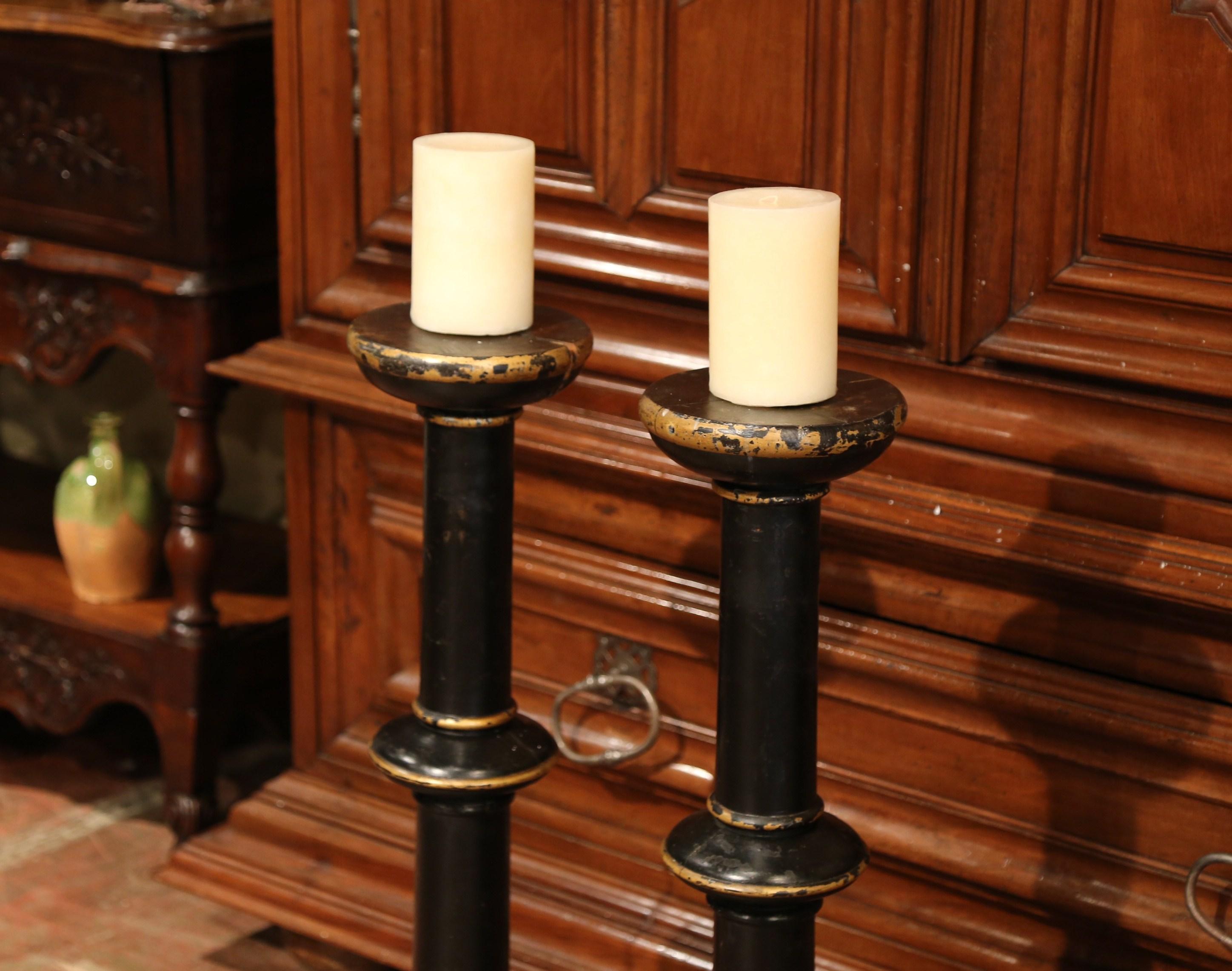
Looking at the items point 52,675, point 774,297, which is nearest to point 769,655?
point 774,297

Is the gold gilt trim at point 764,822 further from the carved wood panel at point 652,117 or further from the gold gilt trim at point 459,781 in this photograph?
the carved wood panel at point 652,117

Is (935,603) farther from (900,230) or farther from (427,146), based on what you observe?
(427,146)

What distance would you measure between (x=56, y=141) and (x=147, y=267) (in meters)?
0.14

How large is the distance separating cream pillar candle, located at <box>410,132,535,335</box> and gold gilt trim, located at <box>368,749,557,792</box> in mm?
231

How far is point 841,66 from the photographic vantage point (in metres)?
1.05

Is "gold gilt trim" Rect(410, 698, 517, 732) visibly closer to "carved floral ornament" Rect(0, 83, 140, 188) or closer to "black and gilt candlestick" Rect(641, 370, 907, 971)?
"black and gilt candlestick" Rect(641, 370, 907, 971)

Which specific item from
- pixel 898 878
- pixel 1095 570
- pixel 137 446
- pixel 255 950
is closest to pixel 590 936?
pixel 898 878

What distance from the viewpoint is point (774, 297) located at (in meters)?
0.73

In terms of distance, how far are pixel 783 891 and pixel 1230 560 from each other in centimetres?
37

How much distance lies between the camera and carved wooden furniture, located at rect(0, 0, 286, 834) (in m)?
1.43

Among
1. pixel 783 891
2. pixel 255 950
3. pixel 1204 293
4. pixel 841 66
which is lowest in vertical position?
pixel 255 950

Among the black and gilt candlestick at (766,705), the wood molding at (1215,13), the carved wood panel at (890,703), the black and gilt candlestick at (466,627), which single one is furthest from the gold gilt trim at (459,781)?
the wood molding at (1215,13)

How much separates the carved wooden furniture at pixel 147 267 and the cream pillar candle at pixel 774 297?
2.63 feet

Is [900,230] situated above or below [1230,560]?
above
